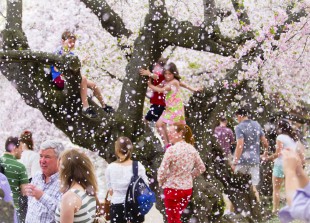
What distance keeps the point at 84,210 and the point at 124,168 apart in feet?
8.14

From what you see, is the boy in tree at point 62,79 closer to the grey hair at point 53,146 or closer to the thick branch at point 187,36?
the thick branch at point 187,36

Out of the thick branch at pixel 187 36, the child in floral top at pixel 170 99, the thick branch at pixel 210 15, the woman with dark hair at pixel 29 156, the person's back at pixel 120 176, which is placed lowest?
the person's back at pixel 120 176

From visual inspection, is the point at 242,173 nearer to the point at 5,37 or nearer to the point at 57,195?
the point at 5,37

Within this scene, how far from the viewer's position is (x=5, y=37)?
8562 millimetres

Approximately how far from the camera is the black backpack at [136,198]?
7.16 metres

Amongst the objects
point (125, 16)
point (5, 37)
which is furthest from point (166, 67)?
point (125, 16)

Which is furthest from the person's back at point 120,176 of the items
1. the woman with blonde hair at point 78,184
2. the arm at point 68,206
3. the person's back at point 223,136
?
the person's back at point 223,136

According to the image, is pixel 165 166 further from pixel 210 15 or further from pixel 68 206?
pixel 68 206

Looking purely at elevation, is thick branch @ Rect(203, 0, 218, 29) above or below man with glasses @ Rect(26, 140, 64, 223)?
above

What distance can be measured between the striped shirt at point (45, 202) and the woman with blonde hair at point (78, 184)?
1.07 ft

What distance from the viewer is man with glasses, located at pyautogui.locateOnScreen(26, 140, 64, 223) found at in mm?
5051

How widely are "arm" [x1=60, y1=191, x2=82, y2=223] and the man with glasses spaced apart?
18.0 inches

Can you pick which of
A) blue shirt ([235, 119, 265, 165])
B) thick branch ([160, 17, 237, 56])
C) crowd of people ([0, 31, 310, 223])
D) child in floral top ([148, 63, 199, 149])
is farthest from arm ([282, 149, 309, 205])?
blue shirt ([235, 119, 265, 165])

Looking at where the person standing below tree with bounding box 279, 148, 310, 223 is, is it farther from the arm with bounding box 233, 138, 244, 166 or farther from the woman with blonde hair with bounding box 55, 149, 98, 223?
the arm with bounding box 233, 138, 244, 166
